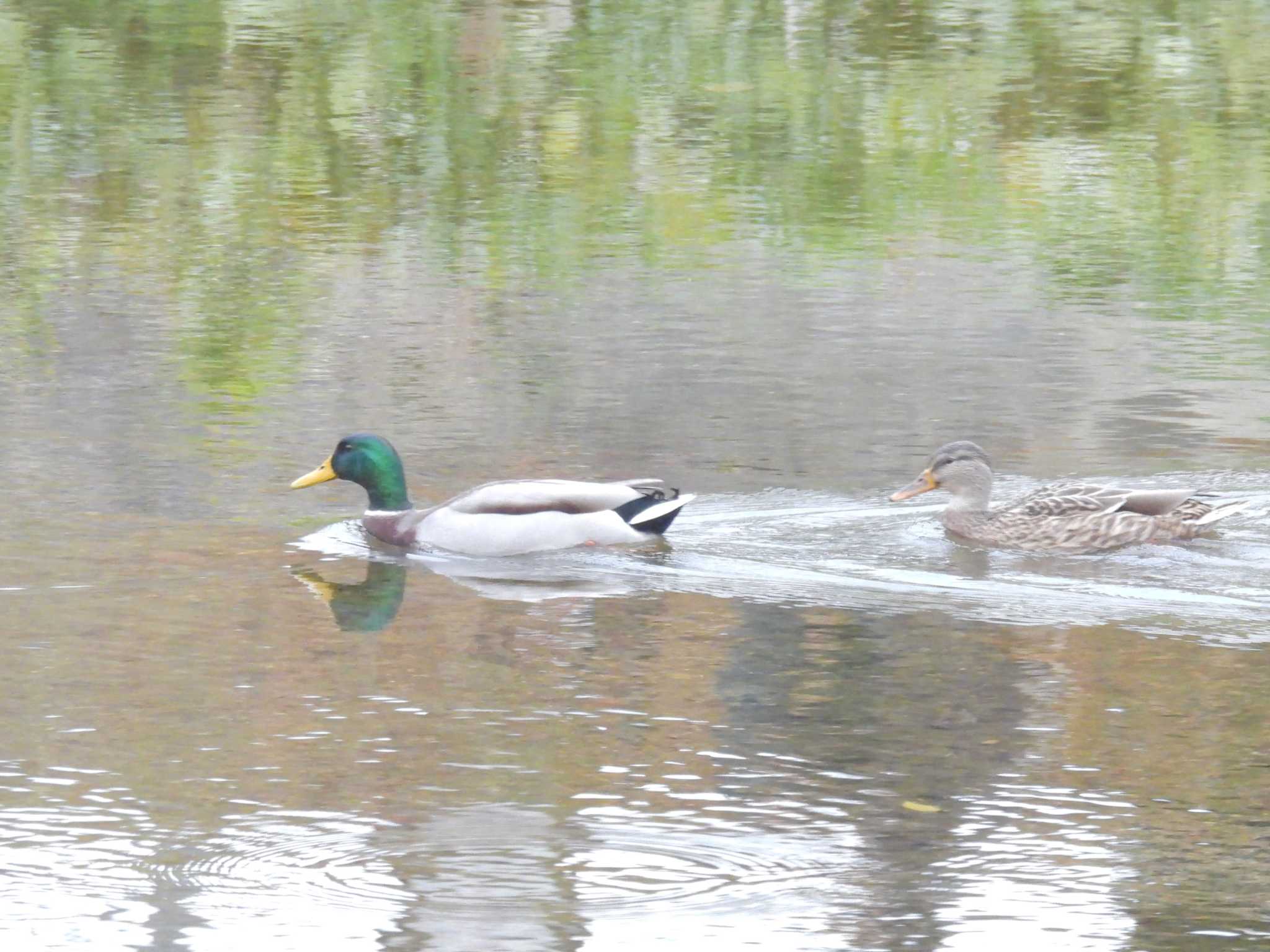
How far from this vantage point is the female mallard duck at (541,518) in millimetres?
10672

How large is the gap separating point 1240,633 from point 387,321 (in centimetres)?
771

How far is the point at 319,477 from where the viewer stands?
11391 mm

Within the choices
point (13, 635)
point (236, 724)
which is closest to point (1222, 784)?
point (236, 724)

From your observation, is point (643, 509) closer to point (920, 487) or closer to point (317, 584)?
point (920, 487)

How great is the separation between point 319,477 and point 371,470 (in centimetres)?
35

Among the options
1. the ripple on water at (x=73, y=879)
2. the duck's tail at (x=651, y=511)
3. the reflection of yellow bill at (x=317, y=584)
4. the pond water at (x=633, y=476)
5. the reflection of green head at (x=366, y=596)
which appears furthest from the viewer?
the duck's tail at (x=651, y=511)

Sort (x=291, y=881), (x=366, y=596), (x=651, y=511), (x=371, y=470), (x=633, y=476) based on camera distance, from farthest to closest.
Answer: (x=633, y=476) → (x=371, y=470) → (x=651, y=511) → (x=366, y=596) → (x=291, y=881)

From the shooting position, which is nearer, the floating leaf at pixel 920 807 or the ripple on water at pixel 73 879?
the ripple on water at pixel 73 879

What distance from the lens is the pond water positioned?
255 inches

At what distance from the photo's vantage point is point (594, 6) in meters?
29.1

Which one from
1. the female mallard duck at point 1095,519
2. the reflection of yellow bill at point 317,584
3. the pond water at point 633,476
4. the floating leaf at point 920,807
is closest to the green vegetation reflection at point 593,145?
the pond water at point 633,476

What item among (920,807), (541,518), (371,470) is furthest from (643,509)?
(920,807)

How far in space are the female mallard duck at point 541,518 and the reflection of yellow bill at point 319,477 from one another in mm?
582

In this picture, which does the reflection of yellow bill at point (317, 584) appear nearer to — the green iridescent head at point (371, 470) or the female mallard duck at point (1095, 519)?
the green iridescent head at point (371, 470)
